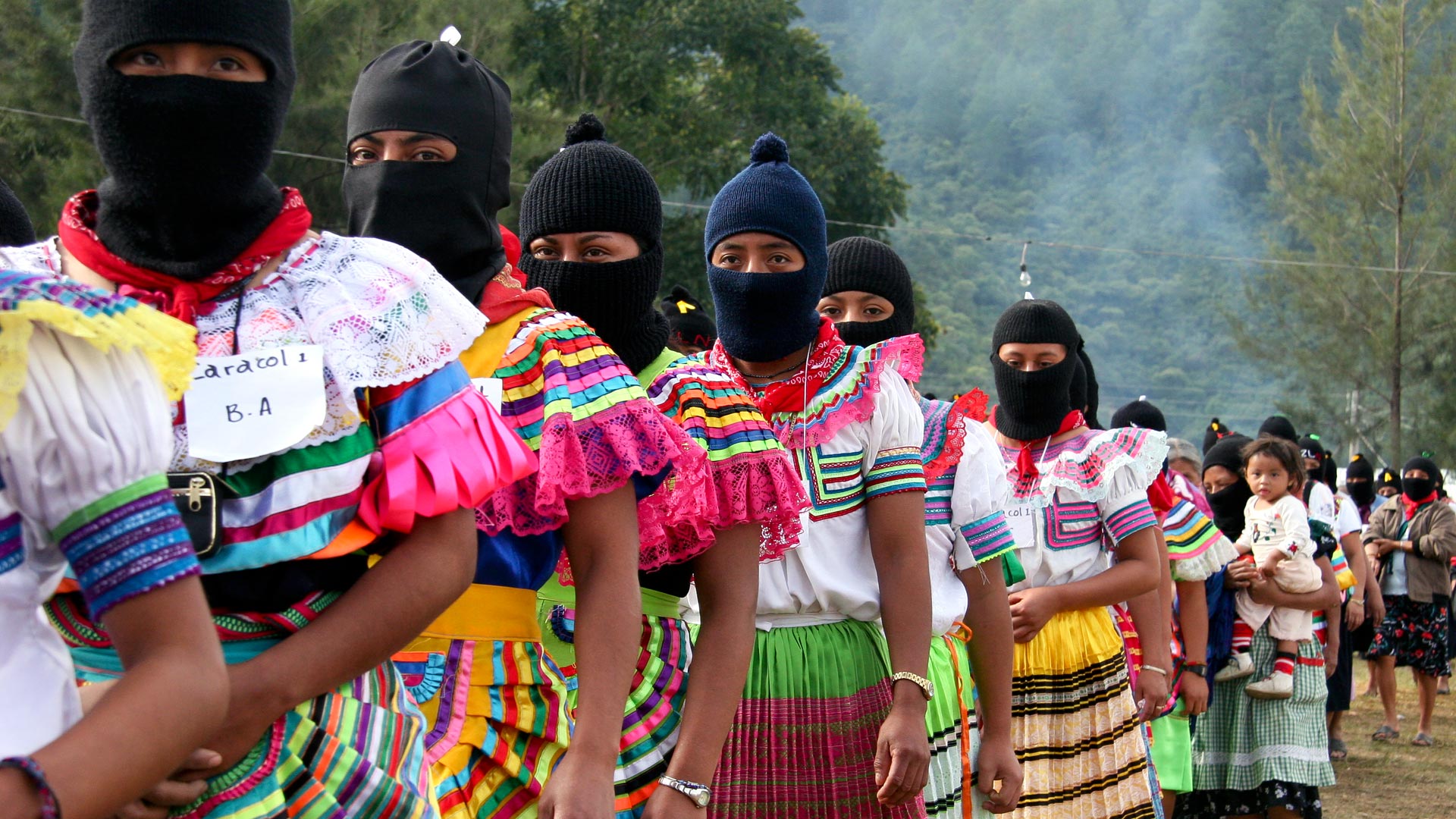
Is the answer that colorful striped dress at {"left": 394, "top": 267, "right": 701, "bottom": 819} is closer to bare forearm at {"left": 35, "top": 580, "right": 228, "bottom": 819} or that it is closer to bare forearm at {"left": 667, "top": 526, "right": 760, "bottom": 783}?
bare forearm at {"left": 667, "top": 526, "right": 760, "bottom": 783}

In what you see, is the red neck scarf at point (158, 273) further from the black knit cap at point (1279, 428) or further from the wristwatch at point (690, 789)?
the black knit cap at point (1279, 428)

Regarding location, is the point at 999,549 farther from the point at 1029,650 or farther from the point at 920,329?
the point at 920,329

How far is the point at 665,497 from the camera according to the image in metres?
3.06

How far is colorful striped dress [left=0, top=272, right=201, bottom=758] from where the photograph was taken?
5.46ft

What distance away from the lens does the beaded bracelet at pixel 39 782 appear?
Result: 1.59 metres

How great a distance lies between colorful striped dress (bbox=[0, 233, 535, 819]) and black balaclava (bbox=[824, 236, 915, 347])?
3.10m

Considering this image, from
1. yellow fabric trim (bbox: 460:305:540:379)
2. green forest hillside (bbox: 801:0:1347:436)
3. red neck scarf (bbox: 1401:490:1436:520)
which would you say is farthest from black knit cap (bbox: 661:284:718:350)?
green forest hillside (bbox: 801:0:1347:436)

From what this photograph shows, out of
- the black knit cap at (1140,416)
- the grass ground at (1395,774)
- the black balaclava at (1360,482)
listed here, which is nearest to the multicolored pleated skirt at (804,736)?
the black knit cap at (1140,416)

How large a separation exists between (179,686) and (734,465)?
168cm

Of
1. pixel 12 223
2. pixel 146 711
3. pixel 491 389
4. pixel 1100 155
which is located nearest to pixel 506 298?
pixel 491 389

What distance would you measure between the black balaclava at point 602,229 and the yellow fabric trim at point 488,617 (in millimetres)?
780

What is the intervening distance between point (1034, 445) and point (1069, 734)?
1133 millimetres

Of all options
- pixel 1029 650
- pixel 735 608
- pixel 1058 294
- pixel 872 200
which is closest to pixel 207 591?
pixel 735 608

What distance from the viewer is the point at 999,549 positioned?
480 cm
